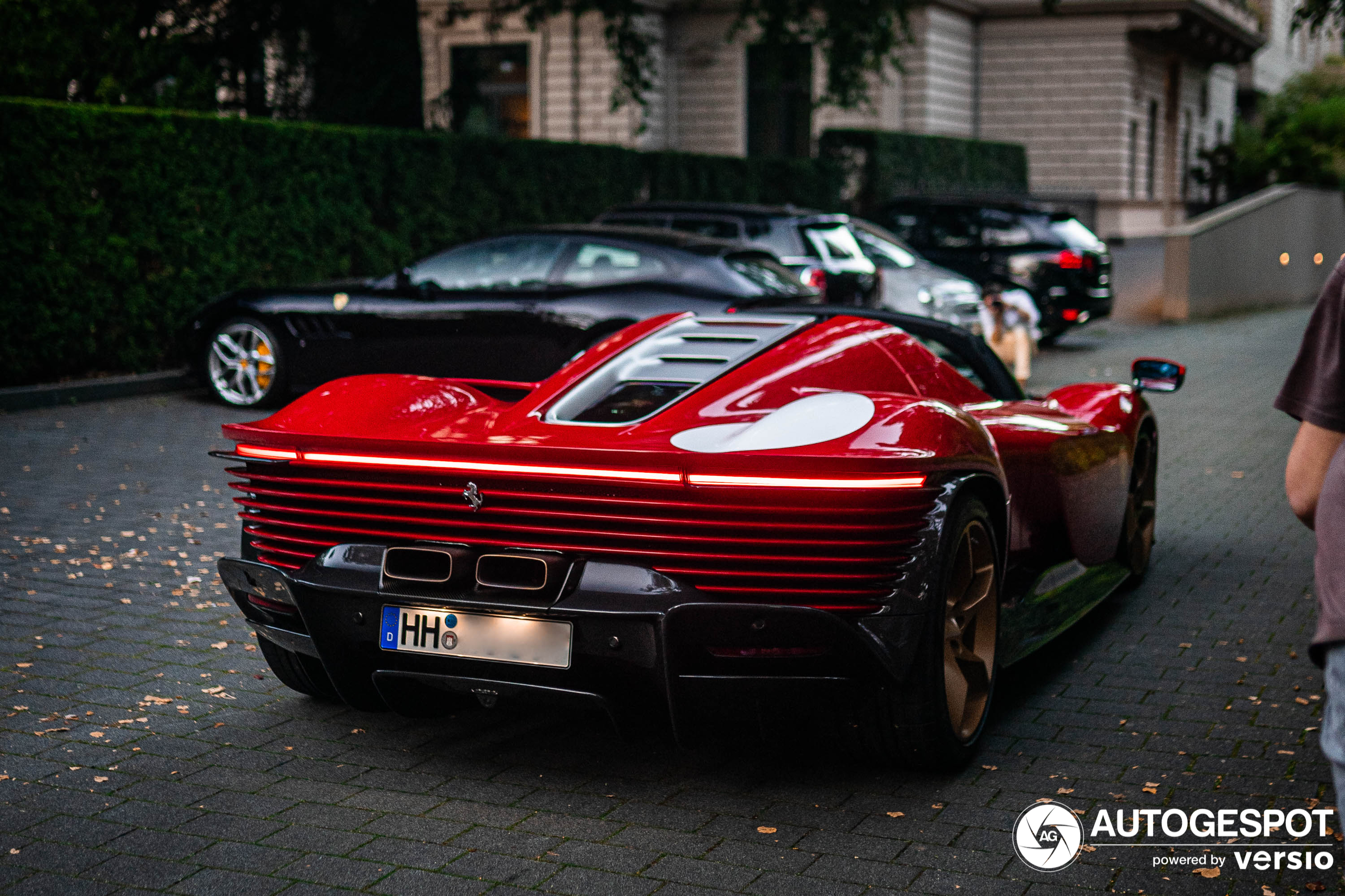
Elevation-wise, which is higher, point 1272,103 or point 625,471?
point 1272,103

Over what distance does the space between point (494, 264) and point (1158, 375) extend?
6.54m

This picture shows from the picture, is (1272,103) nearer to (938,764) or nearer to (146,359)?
(146,359)

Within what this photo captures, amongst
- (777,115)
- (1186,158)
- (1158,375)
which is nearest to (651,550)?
(1158,375)

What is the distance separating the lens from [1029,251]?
18.3 meters

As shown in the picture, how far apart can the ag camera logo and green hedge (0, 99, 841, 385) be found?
35.6 ft

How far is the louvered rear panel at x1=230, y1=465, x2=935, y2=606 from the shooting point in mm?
3805

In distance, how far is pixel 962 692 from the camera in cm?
436

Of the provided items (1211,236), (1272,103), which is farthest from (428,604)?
(1272,103)

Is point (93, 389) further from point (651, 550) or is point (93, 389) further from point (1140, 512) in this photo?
point (651, 550)

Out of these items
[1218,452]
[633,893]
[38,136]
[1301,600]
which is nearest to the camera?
[633,893]

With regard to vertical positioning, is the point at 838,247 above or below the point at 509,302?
above

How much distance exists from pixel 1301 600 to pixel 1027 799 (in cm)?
289

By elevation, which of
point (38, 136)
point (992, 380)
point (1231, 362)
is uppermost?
point (38, 136)

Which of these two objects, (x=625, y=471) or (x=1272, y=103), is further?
(x=1272, y=103)
